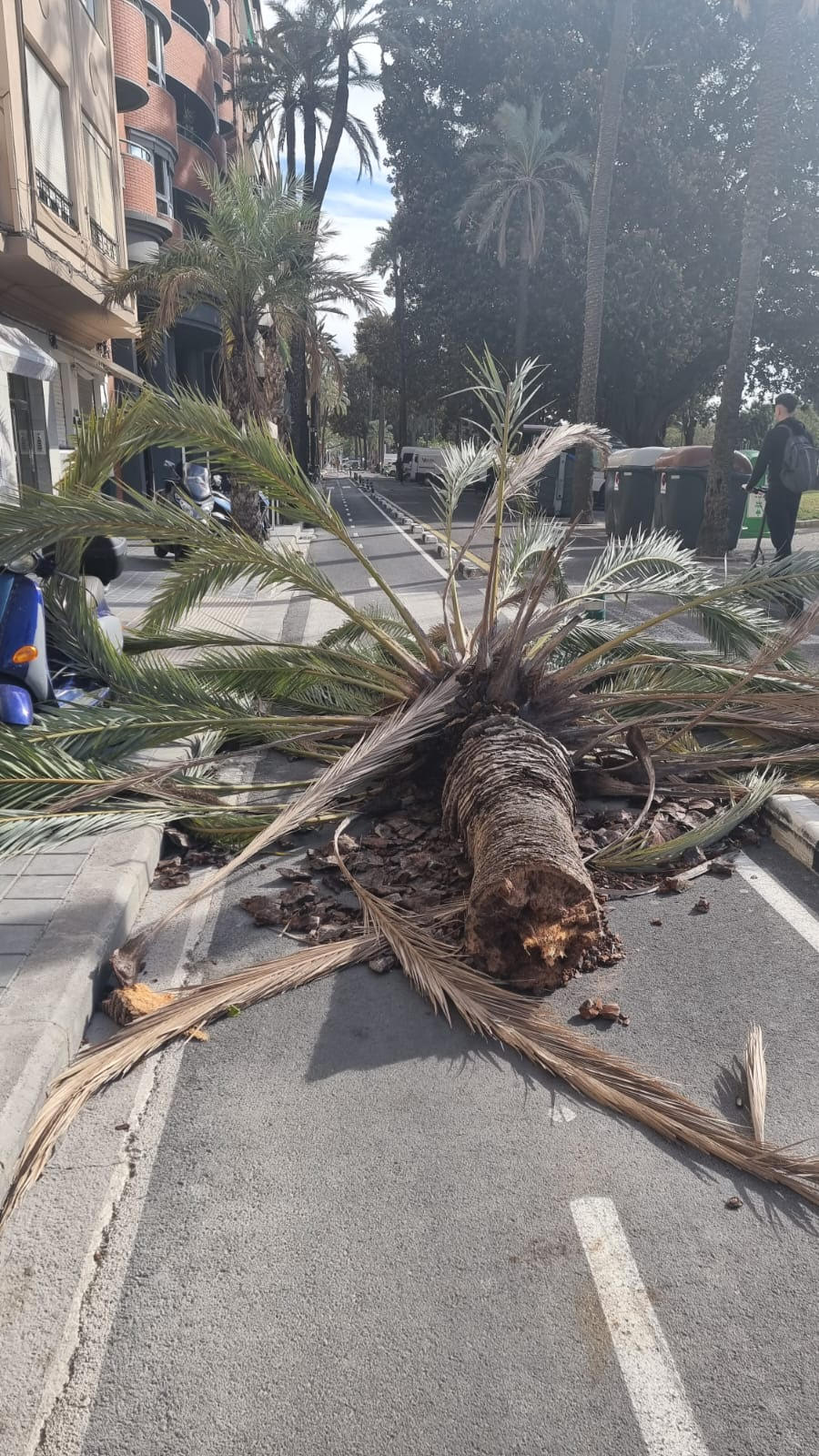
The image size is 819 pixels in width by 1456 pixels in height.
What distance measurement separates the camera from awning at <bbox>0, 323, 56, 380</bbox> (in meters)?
11.3

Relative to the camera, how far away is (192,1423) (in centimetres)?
218

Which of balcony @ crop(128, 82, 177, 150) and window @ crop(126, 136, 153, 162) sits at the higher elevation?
balcony @ crop(128, 82, 177, 150)

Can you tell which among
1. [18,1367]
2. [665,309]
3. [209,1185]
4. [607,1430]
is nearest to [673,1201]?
[607,1430]

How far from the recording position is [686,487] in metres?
18.8

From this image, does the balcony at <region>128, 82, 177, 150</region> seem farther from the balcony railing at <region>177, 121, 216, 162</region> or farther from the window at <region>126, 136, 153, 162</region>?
the balcony railing at <region>177, 121, 216, 162</region>

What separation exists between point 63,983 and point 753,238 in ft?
57.8

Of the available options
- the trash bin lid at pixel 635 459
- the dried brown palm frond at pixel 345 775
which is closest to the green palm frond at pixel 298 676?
the dried brown palm frond at pixel 345 775

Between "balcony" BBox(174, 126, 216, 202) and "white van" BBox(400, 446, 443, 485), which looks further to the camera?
"white van" BBox(400, 446, 443, 485)

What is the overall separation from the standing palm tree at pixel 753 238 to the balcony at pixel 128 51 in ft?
44.1

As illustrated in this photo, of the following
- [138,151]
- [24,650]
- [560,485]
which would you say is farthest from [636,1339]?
[138,151]

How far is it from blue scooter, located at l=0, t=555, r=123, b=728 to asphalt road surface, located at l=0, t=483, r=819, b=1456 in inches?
90.8

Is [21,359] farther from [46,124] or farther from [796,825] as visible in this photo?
[796,825]

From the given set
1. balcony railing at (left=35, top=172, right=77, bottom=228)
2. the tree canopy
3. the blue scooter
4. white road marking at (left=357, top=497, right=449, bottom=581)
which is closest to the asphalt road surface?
the blue scooter

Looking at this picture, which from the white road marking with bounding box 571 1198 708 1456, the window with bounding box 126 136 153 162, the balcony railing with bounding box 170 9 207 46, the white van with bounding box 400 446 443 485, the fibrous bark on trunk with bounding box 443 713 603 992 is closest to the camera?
the white road marking with bounding box 571 1198 708 1456
